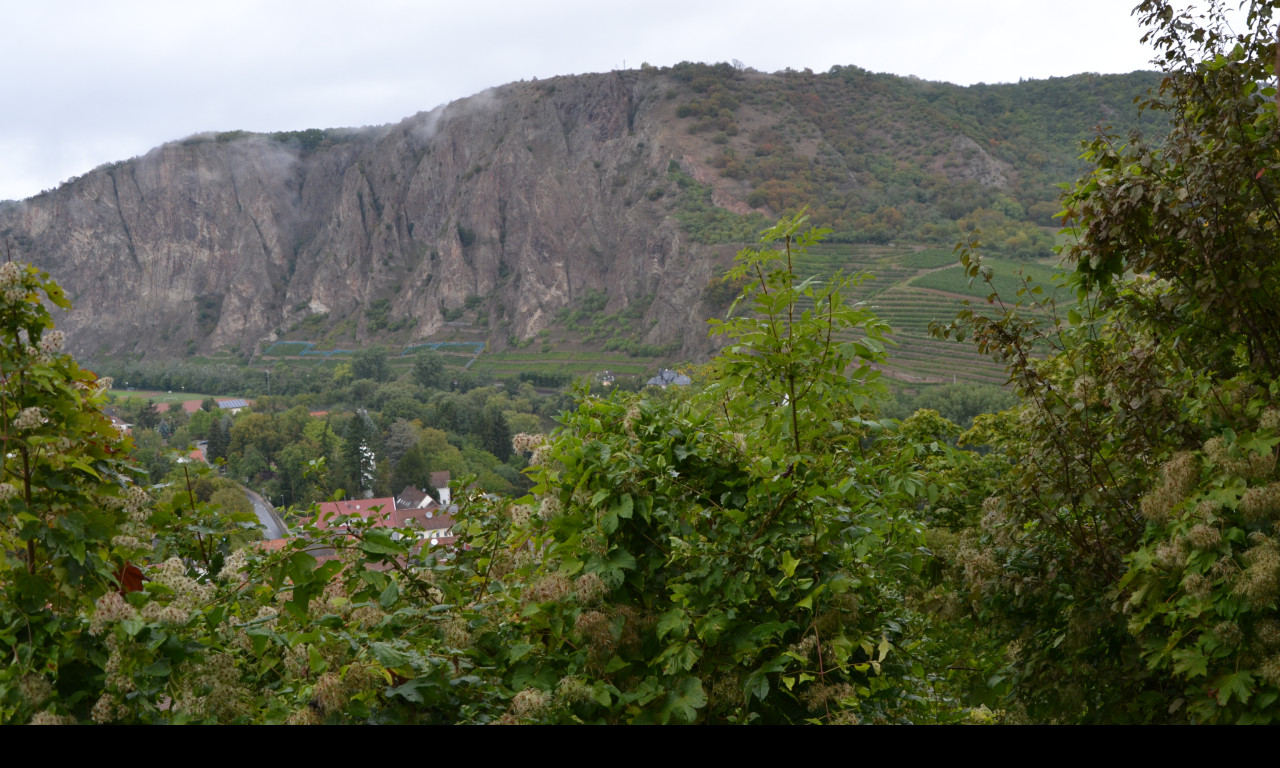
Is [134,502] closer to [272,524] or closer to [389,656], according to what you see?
[389,656]

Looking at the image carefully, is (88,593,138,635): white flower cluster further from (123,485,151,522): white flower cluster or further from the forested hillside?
(123,485,151,522): white flower cluster

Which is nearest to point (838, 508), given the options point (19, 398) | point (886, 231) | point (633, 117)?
point (19, 398)

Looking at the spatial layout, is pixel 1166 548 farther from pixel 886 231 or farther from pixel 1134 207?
pixel 886 231

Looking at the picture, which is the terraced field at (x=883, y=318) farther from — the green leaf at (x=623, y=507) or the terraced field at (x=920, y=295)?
the green leaf at (x=623, y=507)

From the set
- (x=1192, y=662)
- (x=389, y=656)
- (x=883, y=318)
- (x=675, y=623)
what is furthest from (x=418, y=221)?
(x=1192, y=662)

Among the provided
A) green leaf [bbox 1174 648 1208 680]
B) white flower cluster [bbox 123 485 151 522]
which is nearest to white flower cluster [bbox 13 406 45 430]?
white flower cluster [bbox 123 485 151 522]
